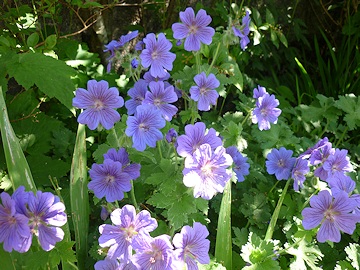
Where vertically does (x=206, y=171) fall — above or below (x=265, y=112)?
above

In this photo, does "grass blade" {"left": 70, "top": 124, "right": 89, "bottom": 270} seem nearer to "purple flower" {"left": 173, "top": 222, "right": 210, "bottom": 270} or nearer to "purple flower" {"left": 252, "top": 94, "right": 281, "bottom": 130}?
"purple flower" {"left": 173, "top": 222, "right": 210, "bottom": 270}

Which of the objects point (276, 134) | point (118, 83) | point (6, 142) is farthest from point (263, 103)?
point (118, 83)

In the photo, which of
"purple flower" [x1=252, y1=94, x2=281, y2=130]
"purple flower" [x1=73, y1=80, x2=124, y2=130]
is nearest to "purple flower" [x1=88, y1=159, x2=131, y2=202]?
"purple flower" [x1=73, y1=80, x2=124, y2=130]

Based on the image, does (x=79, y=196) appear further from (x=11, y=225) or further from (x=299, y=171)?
(x=299, y=171)

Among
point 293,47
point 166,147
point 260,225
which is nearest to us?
point 166,147

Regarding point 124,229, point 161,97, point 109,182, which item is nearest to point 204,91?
point 161,97

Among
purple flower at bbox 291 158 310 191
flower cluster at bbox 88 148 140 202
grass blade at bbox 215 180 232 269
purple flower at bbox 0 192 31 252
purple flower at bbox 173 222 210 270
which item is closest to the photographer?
purple flower at bbox 0 192 31 252

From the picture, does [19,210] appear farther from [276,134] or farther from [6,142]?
[276,134]
